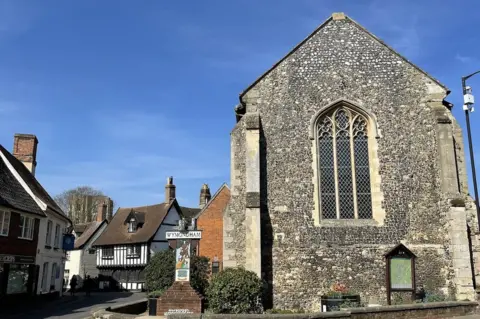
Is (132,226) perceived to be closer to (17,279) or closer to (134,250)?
(134,250)

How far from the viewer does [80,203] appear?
54562 millimetres

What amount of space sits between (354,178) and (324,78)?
160 inches

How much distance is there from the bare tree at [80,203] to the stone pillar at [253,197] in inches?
1643

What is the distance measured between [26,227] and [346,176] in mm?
17520

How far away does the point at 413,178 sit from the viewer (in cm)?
1606

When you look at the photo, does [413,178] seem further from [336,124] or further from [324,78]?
[324,78]

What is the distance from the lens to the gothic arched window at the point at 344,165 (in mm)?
16266

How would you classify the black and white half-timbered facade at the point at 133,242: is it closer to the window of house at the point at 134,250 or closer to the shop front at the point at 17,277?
the window of house at the point at 134,250

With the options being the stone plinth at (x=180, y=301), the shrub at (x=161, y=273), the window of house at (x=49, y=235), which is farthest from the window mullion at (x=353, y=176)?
the window of house at (x=49, y=235)

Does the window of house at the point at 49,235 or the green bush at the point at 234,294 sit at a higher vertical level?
the window of house at the point at 49,235

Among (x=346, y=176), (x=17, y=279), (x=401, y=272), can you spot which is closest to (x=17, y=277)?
(x=17, y=279)

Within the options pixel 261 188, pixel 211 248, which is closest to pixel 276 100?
pixel 261 188

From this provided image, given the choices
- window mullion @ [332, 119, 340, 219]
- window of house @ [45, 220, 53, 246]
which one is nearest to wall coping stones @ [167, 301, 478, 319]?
window mullion @ [332, 119, 340, 219]

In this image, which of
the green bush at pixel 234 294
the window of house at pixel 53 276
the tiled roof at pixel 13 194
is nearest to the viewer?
the green bush at pixel 234 294
